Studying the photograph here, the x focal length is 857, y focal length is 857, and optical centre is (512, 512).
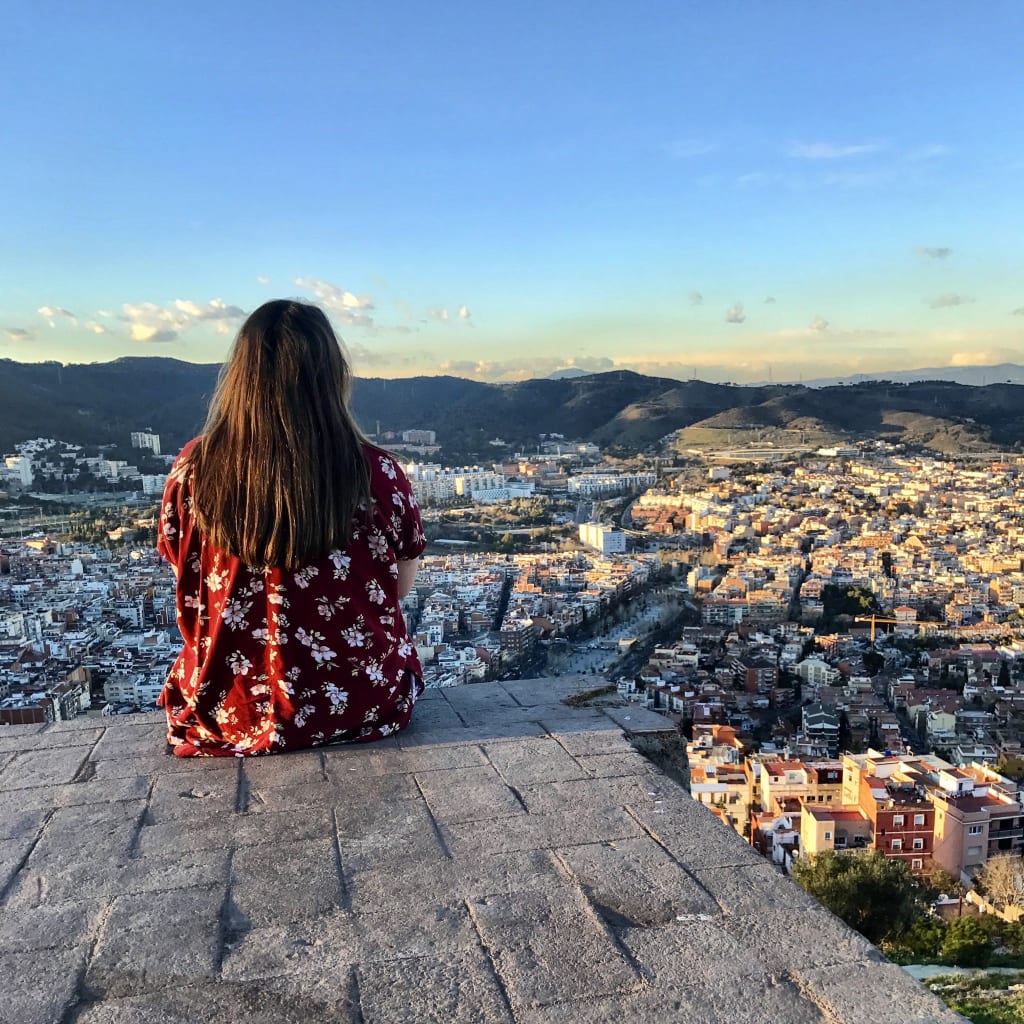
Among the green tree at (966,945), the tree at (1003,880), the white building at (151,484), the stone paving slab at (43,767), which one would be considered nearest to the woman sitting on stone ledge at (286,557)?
the stone paving slab at (43,767)

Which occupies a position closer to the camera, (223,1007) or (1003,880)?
(223,1007)

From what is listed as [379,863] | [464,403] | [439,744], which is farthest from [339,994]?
[464,403]

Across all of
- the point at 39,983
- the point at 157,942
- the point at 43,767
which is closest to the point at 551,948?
the point at 157,942

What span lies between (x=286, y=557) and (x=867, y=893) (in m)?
3.95

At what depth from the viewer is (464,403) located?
49.3 meters

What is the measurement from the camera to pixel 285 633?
175cm

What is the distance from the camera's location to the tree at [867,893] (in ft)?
13.9

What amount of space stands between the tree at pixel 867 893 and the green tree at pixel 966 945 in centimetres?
24

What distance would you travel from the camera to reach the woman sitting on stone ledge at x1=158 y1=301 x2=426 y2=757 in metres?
1.63

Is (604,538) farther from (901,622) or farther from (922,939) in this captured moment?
(922,939)

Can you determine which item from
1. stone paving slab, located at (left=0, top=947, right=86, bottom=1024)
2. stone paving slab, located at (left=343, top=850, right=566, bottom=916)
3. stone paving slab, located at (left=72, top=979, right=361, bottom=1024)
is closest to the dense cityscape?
stone paving slab, located at (left=343, top=850, right=566, bottom=916)

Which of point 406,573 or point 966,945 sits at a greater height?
point 406,573

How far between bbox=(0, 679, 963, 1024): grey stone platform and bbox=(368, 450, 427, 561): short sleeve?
46cm

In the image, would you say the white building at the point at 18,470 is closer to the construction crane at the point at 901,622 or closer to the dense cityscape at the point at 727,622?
the dense cityscape at the point at 727,622
